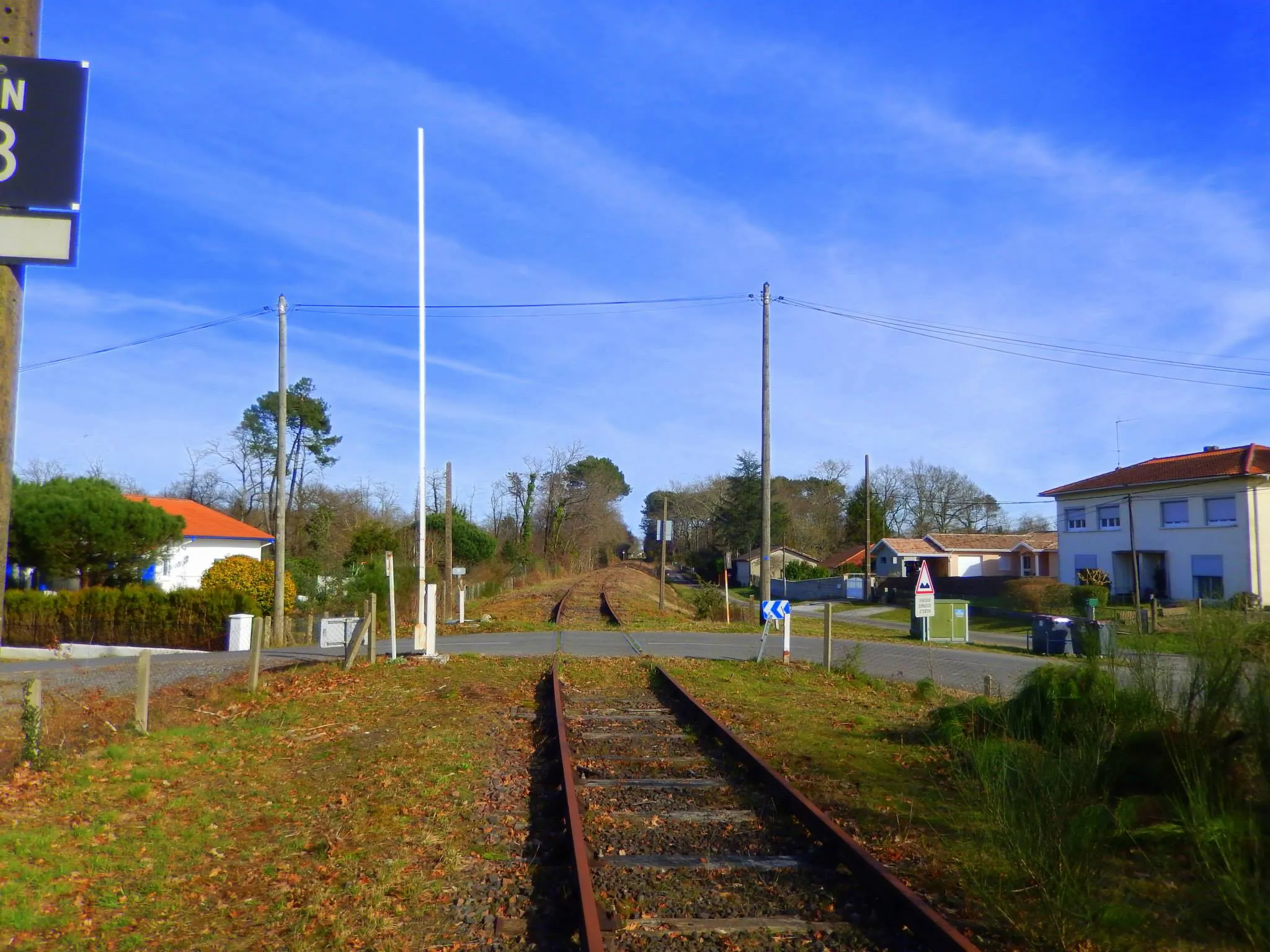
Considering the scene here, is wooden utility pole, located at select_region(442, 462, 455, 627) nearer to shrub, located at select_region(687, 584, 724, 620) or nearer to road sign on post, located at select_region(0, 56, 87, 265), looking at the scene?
shrub, located at select_region(687, 584, 724, 620)

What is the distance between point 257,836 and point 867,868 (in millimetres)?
4091

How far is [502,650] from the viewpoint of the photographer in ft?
66.8

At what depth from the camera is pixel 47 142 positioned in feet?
18.5

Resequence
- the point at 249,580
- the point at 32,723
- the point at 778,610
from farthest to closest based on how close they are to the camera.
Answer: the point at 249,580, the point at 778,610, the point at 32,723

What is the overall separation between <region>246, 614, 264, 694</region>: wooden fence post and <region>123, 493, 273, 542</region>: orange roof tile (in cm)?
2727

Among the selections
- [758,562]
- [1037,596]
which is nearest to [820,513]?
[758,562]

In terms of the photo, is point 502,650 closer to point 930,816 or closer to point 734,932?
point 930,816

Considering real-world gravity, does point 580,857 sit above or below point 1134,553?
below

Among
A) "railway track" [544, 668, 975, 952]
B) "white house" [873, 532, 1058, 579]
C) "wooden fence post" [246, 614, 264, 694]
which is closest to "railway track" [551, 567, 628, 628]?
"wooden fence post" [246, 614, 264, 694]

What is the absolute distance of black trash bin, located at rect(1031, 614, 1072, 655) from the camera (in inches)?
1009

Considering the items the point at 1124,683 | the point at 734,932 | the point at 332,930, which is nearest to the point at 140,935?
the point at 332,930

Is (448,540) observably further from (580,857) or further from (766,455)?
(580,857)

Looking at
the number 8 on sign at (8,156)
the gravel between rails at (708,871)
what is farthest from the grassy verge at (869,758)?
the number 8 on sign at (8,156)

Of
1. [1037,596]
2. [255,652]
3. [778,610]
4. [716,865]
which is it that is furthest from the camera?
[1037,596]
